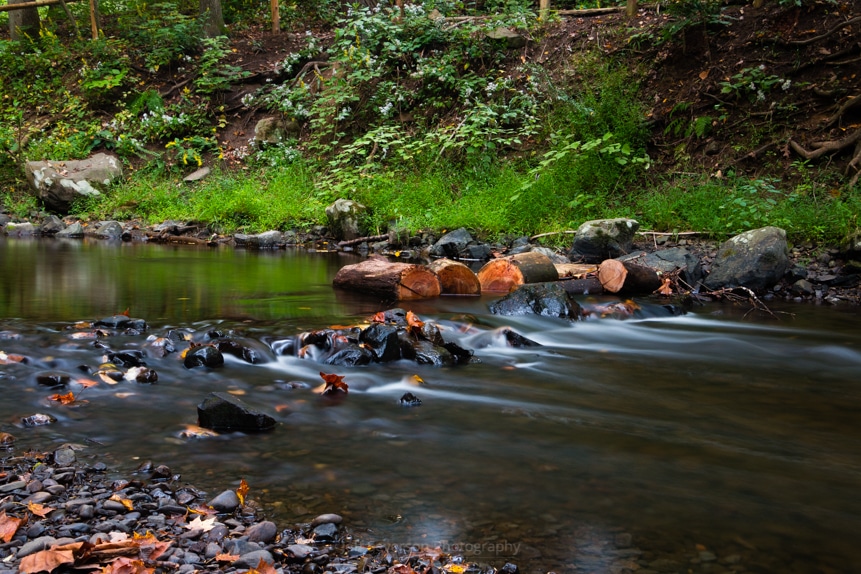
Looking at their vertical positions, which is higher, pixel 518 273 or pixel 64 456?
pixel 518 273

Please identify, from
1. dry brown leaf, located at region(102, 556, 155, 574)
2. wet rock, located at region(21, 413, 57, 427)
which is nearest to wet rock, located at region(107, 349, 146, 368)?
wet rock, located at region(21, 413, 57, 427)

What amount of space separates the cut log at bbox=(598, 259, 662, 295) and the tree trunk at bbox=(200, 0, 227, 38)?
1464cm

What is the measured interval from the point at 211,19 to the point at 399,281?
47.6ft

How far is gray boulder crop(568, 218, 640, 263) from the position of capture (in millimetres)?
8688

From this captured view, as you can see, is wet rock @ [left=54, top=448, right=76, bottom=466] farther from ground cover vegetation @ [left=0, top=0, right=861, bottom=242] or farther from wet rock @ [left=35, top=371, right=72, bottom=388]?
ground cover vegetation @ [left=0, top=0, right=861, bottom=242]

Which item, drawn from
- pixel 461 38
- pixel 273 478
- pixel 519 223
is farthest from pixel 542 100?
pixel 273 478

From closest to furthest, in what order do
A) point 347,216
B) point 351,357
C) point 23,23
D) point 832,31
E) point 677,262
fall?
point 351,357 < point 677,262 < point 832,31 < point 347,216 < point 23,23

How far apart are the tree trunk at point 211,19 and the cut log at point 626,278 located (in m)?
14.6

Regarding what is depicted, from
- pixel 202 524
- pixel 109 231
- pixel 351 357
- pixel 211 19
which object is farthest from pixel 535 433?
pixel 211 19

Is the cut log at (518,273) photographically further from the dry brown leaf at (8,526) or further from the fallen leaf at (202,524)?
the dry brown leaf at (8,526)

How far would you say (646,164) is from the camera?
35.1 feet

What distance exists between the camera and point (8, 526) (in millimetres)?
2271

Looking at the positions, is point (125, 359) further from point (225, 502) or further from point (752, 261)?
point (752, 261)

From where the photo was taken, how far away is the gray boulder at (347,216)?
12.1 meters
